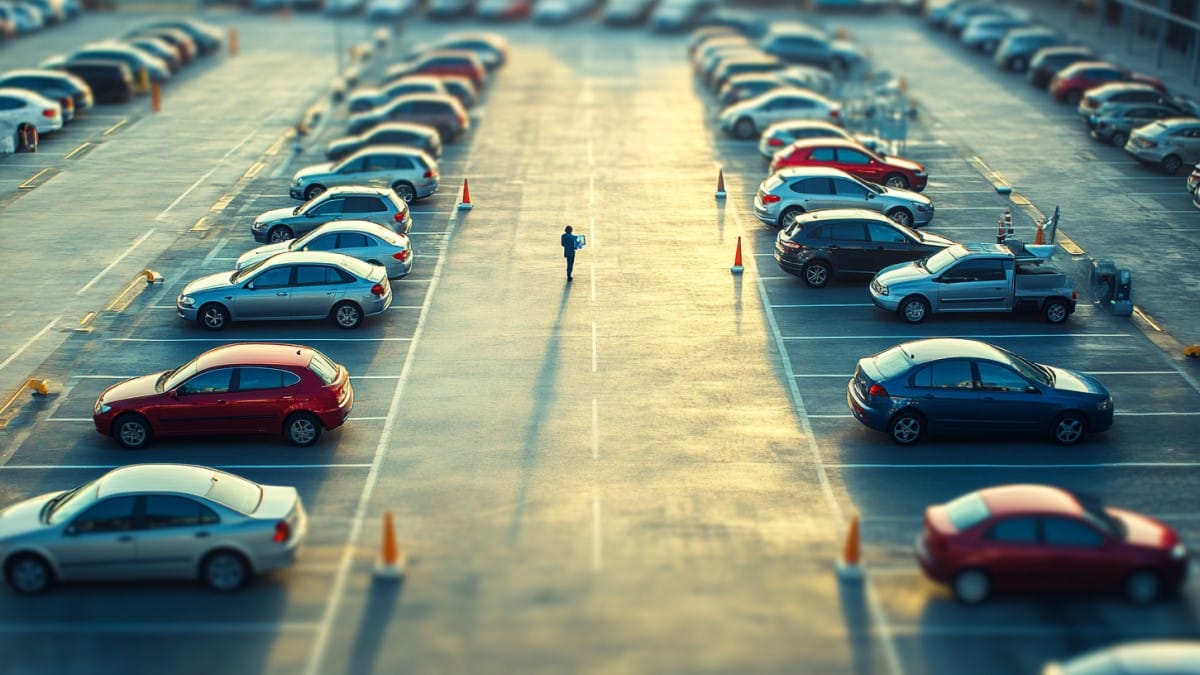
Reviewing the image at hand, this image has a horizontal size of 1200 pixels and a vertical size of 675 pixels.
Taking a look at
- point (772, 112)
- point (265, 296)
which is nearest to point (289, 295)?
point (265, 296)

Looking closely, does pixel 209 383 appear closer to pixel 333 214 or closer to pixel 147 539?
pixel 147 539

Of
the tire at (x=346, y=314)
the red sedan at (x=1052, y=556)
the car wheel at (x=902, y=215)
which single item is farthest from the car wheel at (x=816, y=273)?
the red sedan at (x=1052, y=556)

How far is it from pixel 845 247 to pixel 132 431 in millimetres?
15017

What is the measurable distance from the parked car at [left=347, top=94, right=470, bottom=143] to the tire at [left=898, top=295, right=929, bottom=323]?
2079 centimetres

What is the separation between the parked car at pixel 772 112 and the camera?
4541 centimetres

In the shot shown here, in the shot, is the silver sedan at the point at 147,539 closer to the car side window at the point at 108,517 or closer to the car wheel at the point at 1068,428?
the car side window at the point at 108,517

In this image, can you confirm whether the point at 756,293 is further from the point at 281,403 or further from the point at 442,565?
the point at 442,565

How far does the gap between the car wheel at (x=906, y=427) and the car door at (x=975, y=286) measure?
622 centimetres

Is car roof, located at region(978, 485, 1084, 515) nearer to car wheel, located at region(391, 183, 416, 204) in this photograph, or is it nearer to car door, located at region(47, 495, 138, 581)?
car door, located at region(47, 495, 138, 581)

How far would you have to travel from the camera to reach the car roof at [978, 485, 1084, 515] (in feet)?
56.7

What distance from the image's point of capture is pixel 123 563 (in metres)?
17.7

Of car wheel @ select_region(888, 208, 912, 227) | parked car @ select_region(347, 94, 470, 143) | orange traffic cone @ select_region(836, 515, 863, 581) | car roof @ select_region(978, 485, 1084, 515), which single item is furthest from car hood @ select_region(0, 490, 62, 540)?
parked car @ select_region(347, 94, 470, 143)

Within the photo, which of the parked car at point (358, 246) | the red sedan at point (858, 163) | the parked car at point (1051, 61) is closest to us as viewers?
the parked car at point (358, 246)

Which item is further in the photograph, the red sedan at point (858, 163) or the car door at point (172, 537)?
the red sedan at point (858, 163)
